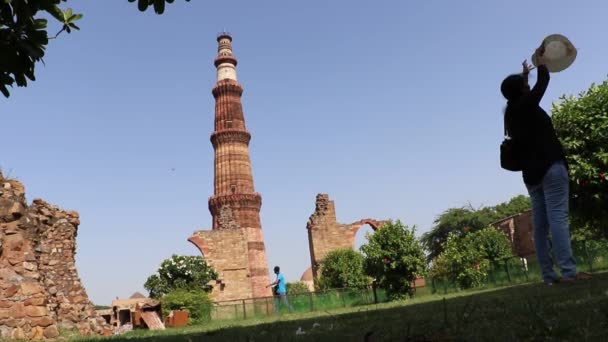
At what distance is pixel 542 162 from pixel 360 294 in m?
11.3

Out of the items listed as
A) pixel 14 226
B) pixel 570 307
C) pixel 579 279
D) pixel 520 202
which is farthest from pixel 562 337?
pixel 520 202

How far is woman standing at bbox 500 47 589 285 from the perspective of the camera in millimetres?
3869

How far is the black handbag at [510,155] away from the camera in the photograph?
413cm

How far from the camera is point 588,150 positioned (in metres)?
12.1

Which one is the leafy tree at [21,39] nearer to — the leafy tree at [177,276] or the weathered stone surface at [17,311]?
the weathered stone surface at [17,311]

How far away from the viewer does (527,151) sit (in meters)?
4.03

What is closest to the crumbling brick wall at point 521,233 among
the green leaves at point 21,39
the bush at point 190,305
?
the bush at point 190,305

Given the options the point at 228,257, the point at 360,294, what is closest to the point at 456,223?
the point at 228,257

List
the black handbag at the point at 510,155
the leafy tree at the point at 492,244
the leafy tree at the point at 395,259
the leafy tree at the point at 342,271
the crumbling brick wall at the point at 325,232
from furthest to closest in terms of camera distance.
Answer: the crumbling brick wall at the point at 325,232, the leafy tree at the point at 342,271, the leafy tree at the point at 492,244, the leafy tree at the point at 395,259, the black handbag at the point at 510,155

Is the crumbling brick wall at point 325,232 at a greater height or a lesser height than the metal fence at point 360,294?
greater

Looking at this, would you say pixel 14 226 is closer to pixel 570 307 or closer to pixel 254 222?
pixel 570 307

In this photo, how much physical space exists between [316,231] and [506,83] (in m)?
24.7

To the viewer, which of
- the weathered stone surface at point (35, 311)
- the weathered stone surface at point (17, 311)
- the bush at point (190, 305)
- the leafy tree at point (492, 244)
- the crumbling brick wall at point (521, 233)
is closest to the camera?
the weathered stone surface at point (17, 311)

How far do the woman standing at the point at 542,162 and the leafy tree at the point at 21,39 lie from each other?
3368 mm
